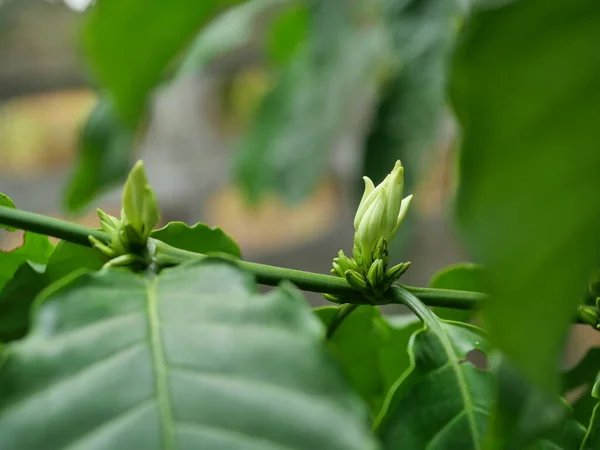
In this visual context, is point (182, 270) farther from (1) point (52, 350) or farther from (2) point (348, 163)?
(2) point (348, 163)

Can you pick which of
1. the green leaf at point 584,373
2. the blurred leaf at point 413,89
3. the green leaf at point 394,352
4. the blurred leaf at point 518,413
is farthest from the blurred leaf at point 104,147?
the blurred leaf at point 518,413

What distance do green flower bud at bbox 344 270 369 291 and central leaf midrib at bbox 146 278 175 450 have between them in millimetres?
104

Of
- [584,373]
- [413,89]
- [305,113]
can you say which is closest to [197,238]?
[584,373]

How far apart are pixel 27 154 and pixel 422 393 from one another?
3.23 metres

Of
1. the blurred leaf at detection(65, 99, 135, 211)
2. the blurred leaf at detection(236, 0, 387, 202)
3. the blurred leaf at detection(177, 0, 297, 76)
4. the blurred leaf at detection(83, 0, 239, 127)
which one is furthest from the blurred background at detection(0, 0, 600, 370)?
the blurred leaf at detection(83, 0, 239, 127)

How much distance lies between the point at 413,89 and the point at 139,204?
734 mm

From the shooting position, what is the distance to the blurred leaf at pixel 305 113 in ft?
4.09

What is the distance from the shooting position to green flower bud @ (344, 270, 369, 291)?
0.36m

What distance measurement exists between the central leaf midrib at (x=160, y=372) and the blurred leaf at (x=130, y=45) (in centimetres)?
21

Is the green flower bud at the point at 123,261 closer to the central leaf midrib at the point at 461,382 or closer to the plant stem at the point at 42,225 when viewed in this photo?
the plant stem at the point at 42,225

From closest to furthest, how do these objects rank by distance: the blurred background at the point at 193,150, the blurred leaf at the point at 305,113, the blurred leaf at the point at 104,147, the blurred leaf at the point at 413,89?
1. the blurred leaf at the point at 104,147
2. the blurred leaf at the point at 413,89
3. the blurred leaf at the point at 305,113
4. the blurred background at the point at 193,150

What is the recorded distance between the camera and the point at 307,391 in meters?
0.25

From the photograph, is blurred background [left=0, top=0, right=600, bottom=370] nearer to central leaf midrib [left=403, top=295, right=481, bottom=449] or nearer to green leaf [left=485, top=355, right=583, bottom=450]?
central leaf midrib [left=403, top=295, right=481, bottom=449]

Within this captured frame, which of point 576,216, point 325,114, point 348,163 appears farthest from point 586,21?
point 348,163
